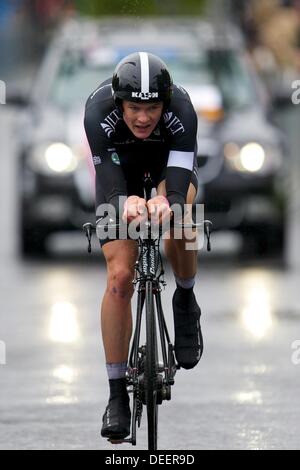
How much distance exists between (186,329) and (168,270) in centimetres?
797

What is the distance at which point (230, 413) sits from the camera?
9.48 meters

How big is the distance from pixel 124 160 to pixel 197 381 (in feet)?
9.16

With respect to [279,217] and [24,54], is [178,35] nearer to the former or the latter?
[279,217]

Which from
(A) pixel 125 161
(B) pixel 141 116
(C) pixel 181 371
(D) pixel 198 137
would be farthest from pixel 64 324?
(B) pixel 141 116

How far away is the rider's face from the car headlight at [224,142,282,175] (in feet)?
29.4

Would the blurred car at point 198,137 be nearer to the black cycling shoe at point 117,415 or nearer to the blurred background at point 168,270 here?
the blurred background at point 168,270

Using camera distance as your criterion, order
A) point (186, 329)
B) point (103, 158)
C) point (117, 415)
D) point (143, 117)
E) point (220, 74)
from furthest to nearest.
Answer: point (220, 74)
point (186, 329)
point (103, 158)
point (117, 415)
point (143, 117)

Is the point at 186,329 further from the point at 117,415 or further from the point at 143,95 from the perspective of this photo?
the point at 143,95

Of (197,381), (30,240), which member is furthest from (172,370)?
(30,240)

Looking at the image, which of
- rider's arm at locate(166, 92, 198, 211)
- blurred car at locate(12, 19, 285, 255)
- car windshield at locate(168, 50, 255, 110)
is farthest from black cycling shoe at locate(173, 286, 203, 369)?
car windshield at locate(168, 50, 255, 110)

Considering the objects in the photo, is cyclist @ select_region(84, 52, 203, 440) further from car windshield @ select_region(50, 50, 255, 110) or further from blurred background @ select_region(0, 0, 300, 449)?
car windshield @ select_region(50, 50, 255, 110)

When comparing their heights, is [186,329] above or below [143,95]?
below

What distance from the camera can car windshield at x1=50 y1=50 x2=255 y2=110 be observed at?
17.1 m

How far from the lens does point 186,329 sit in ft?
29.0
